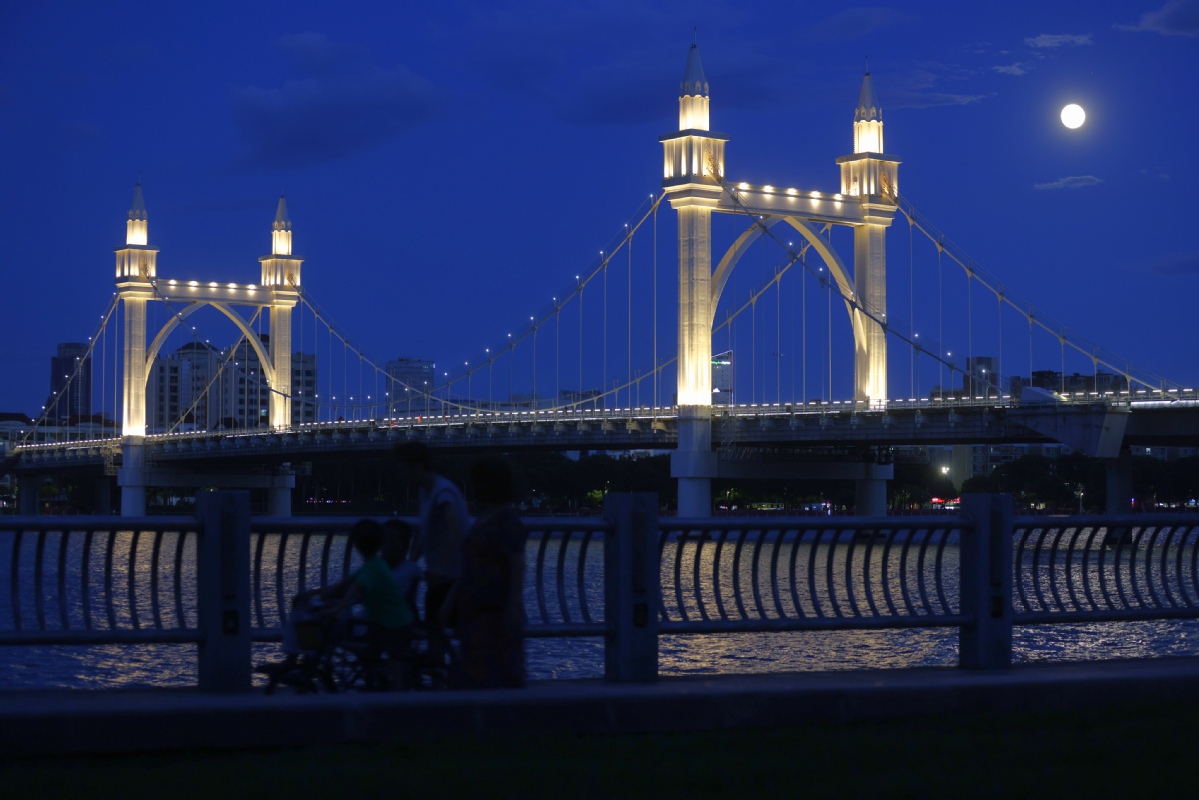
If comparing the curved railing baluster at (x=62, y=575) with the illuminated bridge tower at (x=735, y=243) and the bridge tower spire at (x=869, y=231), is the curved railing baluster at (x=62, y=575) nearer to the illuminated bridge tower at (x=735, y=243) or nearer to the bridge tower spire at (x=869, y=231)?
the illuminated bridge tower at (x=735, y=243)

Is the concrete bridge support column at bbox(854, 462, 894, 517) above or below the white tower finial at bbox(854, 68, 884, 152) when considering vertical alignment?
below

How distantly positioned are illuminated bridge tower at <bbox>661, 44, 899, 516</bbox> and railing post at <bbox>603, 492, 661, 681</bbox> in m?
50.9

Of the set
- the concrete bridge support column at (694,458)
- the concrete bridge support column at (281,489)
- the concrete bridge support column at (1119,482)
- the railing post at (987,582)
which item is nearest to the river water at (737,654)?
the railing post at (987,582)

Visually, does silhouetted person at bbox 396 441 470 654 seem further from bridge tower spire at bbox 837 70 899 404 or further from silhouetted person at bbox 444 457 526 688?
bridge tower spire at bbox 837 70 899 404

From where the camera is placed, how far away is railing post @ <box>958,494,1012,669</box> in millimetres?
10500

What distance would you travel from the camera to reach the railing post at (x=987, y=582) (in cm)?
1050

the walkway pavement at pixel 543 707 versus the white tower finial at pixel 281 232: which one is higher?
the white tower finial at pixel 281 232

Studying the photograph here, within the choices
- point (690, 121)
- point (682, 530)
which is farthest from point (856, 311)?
point (682, 530)

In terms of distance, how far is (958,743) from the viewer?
26.6ft

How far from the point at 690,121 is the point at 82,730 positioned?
2225 inches

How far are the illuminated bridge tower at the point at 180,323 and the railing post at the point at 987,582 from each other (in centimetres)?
7601

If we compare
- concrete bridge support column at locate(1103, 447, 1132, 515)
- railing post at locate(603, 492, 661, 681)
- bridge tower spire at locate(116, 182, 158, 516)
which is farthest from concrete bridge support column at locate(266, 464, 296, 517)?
railing post at locate(603, 492, 661, 681)

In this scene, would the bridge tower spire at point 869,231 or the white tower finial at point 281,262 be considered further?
the white tower finial at point 281,262

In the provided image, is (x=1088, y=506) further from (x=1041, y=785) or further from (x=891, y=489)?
(x=1041, y=785)
